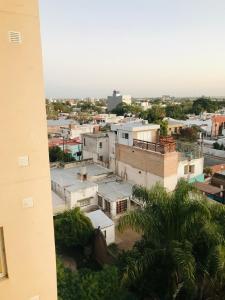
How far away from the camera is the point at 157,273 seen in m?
8.36

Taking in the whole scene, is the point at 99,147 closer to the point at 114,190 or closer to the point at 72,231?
the point at 114,190

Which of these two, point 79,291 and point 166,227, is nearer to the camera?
point 79,291

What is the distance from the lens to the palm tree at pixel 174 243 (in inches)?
280

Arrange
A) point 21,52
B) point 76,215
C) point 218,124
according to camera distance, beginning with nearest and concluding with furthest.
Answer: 1. point 21,52
2. point 76,215
3. point 218,124

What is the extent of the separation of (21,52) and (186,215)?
668 cm

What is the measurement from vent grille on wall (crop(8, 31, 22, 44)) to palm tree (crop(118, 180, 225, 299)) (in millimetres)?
6263

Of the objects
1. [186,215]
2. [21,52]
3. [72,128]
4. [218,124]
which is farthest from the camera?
[218,124]

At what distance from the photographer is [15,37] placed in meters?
2.45

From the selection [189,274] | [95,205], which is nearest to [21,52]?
[189,274]

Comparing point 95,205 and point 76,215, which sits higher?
point 76,215

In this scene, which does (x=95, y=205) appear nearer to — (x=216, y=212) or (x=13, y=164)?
(x=216, y=212)

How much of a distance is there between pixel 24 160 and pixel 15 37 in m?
1.19

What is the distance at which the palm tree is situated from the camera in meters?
7.12

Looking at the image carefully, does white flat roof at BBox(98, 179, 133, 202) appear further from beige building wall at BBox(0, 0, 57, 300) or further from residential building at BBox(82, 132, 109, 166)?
beige building wall at BBox(0, 0, 57, 300)
